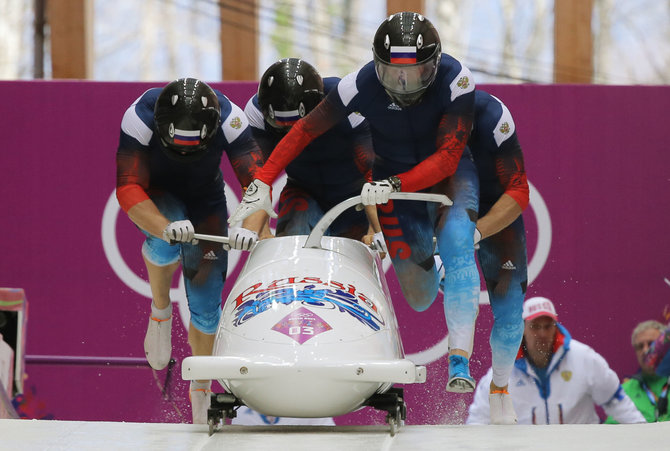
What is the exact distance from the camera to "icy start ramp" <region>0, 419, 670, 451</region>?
3154 mm

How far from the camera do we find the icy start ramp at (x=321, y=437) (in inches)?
124

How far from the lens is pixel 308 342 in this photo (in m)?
3.43

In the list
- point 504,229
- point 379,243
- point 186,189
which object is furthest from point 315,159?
point 504,229

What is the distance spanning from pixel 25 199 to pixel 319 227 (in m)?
2.65

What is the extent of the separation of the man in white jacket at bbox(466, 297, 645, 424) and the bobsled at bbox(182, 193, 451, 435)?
1.71 metres

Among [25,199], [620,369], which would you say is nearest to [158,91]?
[25,199]

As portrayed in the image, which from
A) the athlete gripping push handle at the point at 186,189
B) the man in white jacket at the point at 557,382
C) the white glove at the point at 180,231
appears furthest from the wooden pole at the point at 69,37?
the man in white jacket at the point at 557,382

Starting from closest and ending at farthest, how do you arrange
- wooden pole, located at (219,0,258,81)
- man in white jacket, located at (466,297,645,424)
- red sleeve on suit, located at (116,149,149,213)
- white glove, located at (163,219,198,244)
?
white glove, located at (163,219,198,244), red sleeve on suit, located at (116,149,149,213), man in white jacket, located at (466,297,645,424), wooden pole, located at (219,0,258,81)

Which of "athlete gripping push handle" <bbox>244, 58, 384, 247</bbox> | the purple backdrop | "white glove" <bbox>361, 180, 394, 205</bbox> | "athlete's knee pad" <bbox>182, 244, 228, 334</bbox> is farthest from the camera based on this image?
the purple backdrop

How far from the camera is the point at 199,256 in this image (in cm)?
481

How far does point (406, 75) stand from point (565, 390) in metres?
2.20

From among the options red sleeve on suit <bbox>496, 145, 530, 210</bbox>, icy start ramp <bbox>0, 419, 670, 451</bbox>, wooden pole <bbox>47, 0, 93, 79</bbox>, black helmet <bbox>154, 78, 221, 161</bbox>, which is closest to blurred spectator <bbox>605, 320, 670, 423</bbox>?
red sleeve on suit <bbox>496, 145, 530, 210</bbox>

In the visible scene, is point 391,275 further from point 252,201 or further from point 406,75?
point 406,75

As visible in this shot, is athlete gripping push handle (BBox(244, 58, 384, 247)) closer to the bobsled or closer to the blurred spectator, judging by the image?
the bobsled
